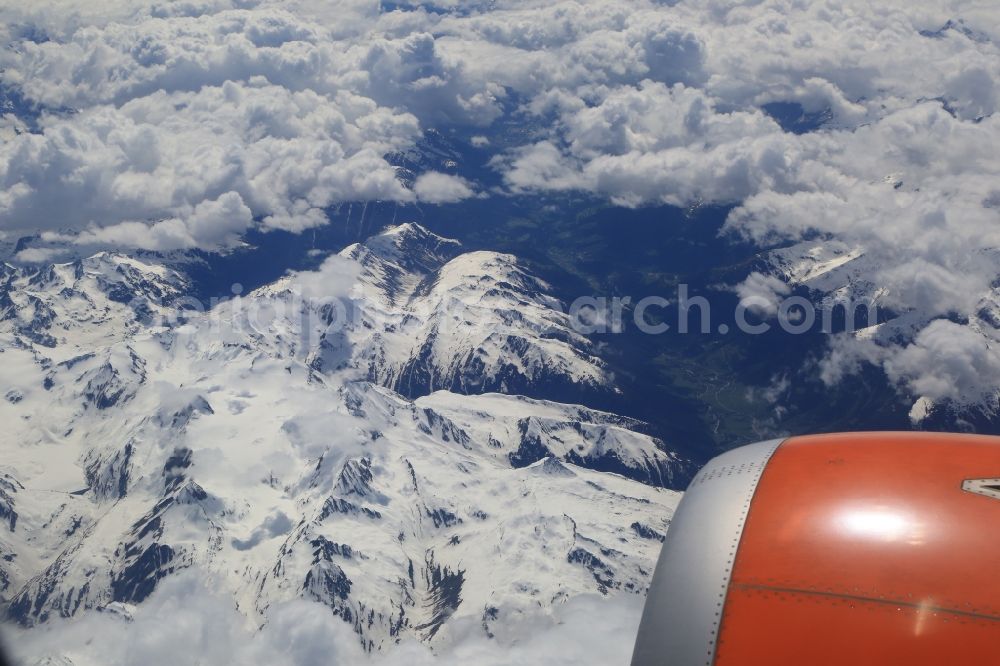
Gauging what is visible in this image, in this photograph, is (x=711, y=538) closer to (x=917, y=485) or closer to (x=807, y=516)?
(x=807, y=516)

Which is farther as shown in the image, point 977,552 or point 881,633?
point 977,552

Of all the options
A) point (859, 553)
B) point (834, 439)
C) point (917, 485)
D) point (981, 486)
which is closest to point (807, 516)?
point (859, 553)

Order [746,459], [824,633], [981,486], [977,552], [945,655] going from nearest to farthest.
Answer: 1. [945,655]
2. [824,633]
3. [977,552]
4. [981,486]
5. [746,459]

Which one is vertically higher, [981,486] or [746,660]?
[981,486]

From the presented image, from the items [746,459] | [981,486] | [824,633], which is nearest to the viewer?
[824,633]

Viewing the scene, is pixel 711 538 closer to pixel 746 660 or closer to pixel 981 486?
pixel 746 660

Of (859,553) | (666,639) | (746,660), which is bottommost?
(666,639)

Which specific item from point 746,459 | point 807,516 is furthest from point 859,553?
point 746,459
